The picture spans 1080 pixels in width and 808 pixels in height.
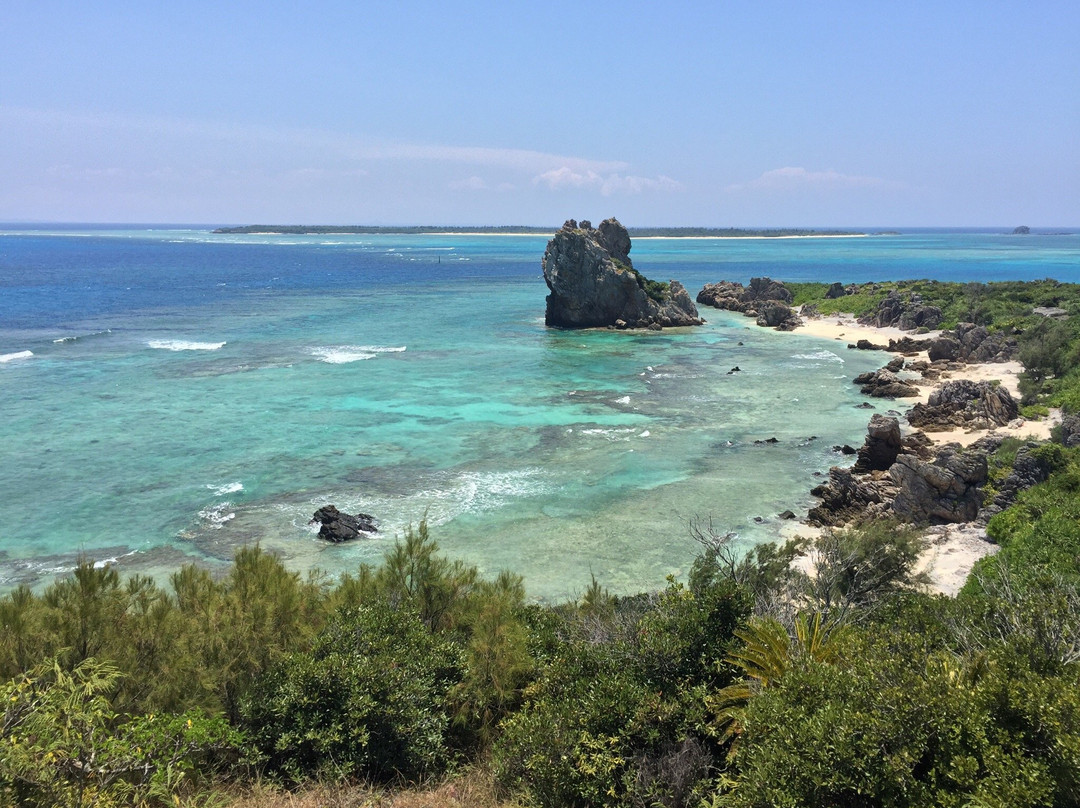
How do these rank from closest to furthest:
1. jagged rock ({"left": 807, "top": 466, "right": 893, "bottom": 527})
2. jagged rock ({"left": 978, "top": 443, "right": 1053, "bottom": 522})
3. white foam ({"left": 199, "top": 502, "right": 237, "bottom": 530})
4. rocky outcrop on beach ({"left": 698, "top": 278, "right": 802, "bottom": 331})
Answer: jagged rock ({"left": 978, "top": 443, "right": 1053, "bottom": 522}), white foam ({"left": 199, "top": 502, "right": 237, "bottom": 530}), jagged rock ({"left": 807, "top": 466, "right": 893, "bottom": 527}), rocky outcrop on beach ({"left": 698, "top": 278, "right": 802, "bottom": 331})

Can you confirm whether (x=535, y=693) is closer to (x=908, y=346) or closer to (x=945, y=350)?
(x=945, y=350)

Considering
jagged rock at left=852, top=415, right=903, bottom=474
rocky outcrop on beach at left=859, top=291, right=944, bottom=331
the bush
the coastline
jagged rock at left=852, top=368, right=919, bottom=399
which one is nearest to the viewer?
the bush

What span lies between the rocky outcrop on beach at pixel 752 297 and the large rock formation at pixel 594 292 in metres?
10.4

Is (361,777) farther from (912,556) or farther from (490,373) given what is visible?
(490,373)

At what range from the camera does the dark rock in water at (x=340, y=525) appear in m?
25.8

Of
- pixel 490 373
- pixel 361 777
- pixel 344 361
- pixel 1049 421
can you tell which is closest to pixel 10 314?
pixel 344 361

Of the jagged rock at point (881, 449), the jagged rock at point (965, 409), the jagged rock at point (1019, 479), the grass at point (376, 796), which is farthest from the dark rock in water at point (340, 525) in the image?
the jagged rock at point (965, 409)

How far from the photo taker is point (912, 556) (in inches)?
805

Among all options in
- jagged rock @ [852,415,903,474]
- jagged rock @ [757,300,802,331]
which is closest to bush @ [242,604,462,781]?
jagged rock @ [852,415,903,474]

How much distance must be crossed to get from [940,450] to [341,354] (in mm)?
45712

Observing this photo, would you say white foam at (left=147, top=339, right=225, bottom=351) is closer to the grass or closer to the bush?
the bush

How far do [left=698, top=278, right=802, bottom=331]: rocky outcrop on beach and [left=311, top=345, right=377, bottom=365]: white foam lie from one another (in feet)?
143

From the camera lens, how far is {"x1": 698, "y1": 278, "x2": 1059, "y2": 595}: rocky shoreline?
26266mm

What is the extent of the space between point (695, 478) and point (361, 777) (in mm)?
23501
